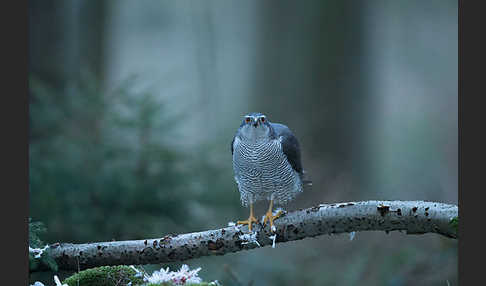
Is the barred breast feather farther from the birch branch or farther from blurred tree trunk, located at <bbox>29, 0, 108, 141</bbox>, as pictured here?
blurred tree trunk, located at <bbox>29, 0, 108, 141</bbox>

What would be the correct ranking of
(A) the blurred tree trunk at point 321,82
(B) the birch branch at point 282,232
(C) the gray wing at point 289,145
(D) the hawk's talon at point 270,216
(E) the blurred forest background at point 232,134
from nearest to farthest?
(B) the birch branch at point 282,232, (D) the hawk's talon at point 270,216, (C) the gray wing at point 289,145, (E) the blurred forest background at point 232,134, (A) the blurred tree trunk at point 321,82

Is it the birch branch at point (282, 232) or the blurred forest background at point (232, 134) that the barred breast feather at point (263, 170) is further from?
the blurred forest background at point (232, 134)

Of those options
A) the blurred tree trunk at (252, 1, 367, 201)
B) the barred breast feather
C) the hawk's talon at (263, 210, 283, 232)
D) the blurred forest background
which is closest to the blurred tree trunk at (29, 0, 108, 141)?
the blurred forest background

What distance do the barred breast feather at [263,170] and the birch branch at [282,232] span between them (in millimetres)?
233

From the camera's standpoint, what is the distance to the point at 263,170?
271 cm

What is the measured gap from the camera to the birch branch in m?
2.30

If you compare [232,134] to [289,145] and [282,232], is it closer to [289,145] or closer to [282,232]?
[289,145]

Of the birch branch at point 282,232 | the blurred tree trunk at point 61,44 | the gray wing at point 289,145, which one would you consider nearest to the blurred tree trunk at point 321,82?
the blurred tree trunk at point 61,44

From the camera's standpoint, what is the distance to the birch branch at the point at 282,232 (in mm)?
2303

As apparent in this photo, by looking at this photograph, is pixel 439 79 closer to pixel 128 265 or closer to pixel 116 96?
pixel 116 96

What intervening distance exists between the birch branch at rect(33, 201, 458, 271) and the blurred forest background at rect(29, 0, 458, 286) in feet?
2.59

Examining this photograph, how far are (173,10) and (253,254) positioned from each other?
16.6m

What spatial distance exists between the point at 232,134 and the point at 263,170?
429 cm

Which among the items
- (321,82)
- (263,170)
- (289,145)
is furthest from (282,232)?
(321,82)
